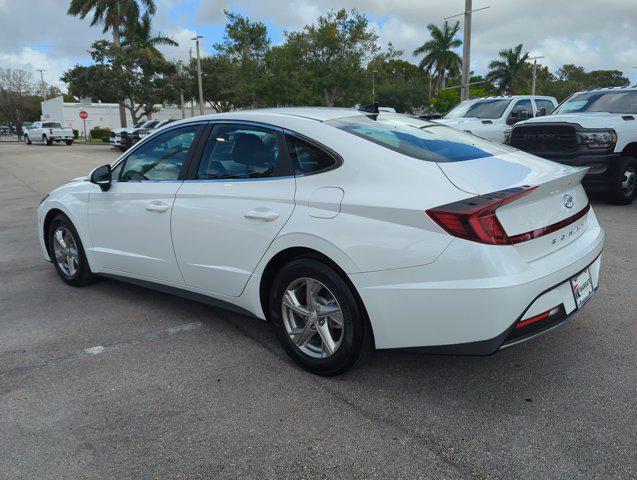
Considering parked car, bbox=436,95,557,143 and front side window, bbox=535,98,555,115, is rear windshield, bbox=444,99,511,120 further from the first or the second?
front side window, bbox=535,98,555,115

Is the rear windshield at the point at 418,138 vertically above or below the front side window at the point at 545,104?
below

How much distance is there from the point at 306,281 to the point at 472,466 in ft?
4.38

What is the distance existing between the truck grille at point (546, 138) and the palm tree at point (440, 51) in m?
60.7

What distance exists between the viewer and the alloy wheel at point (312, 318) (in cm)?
318

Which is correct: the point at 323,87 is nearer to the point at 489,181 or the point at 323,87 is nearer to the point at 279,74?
the point at 279,74

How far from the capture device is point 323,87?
31.2 metres

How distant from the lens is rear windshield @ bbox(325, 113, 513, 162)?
3.19 meters

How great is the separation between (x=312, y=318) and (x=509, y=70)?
243ft

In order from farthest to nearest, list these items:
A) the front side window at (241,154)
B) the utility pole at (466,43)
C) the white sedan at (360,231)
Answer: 1. the utility pole at (466,43)
2. the front side window at (241,154)
3. the white sedan at (360,231)

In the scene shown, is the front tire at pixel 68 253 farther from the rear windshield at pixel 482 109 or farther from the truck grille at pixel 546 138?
the rear windshield at pixel 482 109

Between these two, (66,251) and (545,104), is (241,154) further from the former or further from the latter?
(545,104)

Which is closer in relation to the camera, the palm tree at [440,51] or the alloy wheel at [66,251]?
the alloy wheel at [66,251]

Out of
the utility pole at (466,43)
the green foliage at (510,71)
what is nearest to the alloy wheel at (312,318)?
the utility pole at (466,43)

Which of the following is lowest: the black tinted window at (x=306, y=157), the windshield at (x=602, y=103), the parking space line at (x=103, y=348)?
the parking space line at (x=103, y=348)
